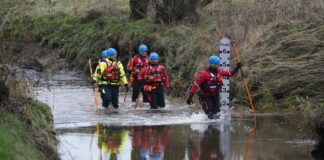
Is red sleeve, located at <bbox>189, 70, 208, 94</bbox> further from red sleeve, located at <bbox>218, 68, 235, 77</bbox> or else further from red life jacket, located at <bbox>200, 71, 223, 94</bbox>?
red sleeve, located at <bbox>218, 68, 235, 77</bbox>

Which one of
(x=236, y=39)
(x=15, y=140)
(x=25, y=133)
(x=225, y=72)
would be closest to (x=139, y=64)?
(x=236, y=39)

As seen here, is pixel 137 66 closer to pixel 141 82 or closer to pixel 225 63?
pixel 141 82

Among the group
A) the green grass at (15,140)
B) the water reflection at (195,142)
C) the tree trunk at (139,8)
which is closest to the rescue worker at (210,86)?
the water reflection at (195,142)

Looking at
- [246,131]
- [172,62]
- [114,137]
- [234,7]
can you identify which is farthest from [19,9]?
[234,7]

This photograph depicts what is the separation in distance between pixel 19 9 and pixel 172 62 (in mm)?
13179

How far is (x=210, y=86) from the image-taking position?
1794 cm

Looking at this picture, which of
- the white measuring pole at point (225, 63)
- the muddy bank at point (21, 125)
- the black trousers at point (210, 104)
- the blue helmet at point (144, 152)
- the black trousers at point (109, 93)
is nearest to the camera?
the muddy bank at point (21, 125)

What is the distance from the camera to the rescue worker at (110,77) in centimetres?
2083

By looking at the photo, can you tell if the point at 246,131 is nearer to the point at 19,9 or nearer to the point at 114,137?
the point at 114,137

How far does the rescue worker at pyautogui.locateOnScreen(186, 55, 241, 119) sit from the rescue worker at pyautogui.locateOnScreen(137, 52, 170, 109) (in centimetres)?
252

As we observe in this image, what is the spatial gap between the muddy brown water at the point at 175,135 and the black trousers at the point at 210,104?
10.9 inches

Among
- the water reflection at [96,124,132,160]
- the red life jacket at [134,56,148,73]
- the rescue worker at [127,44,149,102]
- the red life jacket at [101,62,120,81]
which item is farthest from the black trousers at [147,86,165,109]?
the water reflection at [96,124,132,160]

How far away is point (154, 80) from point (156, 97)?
1.88ft

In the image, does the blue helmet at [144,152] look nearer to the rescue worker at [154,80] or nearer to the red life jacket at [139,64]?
the rescue worker at [154,80]
